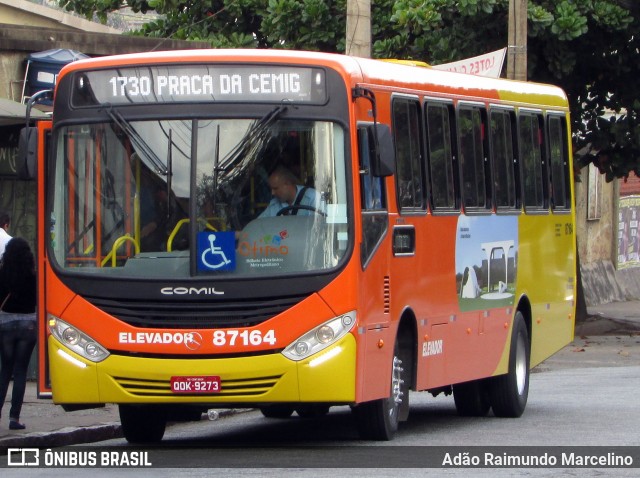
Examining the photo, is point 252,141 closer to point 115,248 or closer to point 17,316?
point 115,248

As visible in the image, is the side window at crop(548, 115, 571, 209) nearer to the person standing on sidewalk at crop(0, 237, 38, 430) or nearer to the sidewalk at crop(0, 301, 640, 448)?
the sidewalk at crop(0, 301, 640, 448)

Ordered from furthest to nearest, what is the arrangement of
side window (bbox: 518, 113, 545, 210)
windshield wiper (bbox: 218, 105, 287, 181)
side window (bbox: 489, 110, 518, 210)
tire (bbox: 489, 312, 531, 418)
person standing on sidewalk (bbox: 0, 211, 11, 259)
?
side window (bbox: 518, 113, 545, 210), tire (bbox: 489, 312, 531, 418), side window (bbox: 489, 110, 518, 210), person standing on sidewalk (bbox: 0, 211, 11, 259), windshield wiper (bbox: 218, 105, 287, 181)

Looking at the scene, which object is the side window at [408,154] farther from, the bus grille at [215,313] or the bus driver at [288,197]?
the bus grille at [215,313]

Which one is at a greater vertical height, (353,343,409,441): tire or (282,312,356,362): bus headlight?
(282,312,356,362): bus headlight

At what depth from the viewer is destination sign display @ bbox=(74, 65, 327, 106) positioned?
10805 millimetres

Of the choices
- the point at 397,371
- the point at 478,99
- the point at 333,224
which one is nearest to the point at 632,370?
the point at 478,99

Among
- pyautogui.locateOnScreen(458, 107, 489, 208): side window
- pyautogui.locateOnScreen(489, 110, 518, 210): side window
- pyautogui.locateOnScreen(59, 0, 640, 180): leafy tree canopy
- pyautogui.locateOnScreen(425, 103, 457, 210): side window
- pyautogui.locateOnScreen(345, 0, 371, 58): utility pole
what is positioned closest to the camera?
pyautogui.locateOnScreen(425, 103, 457, 210): side window

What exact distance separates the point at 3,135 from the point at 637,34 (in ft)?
35.0

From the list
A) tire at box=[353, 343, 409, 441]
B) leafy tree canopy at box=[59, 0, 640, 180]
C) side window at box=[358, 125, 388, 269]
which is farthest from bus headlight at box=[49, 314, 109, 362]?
leafy tree canopy at box=[59, 0, 640, 180]

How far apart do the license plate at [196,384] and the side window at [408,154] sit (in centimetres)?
217

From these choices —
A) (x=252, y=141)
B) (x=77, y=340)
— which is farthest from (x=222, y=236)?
(x=77, y=340)

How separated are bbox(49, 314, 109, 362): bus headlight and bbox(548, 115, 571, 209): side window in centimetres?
671


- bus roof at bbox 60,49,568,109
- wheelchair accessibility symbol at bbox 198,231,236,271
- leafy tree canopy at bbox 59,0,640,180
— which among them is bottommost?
wheelchair accessibility symbol at bbox 198,231,236,271

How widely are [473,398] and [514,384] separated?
42 centimetres
